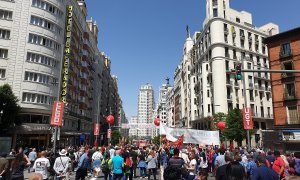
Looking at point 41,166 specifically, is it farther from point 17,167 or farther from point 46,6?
point 46,6

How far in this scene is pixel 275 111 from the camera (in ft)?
121

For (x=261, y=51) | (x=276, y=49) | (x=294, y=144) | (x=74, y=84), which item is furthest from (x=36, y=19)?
(x=261, y=51)

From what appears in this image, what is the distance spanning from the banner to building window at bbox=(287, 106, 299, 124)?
19870 mm

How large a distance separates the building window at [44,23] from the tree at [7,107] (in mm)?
12688

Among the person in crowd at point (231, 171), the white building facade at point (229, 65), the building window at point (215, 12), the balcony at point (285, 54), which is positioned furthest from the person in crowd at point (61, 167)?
the building window at point (215, 12)

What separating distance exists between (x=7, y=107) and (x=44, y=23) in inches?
628

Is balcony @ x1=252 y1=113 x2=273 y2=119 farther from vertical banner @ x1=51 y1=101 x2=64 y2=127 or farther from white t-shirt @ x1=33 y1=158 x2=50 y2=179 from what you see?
white t-shirt @ x1=33 y1=158 x2=50 y2=179

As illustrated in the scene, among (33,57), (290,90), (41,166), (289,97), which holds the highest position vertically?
(33,57)

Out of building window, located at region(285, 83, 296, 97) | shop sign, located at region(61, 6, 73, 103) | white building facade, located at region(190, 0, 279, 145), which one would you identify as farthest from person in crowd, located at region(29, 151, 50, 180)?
white building facade, located at region(190, 0, 279, 145)

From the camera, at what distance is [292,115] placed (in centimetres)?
3497

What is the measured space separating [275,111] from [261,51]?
33.6m

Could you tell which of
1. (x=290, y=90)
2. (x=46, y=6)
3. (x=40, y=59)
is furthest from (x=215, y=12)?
(x=40, y=59)

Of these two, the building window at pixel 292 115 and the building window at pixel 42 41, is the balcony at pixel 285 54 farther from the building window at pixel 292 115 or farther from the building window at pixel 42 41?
the building window at pixel 42 41

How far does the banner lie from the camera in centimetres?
1789
